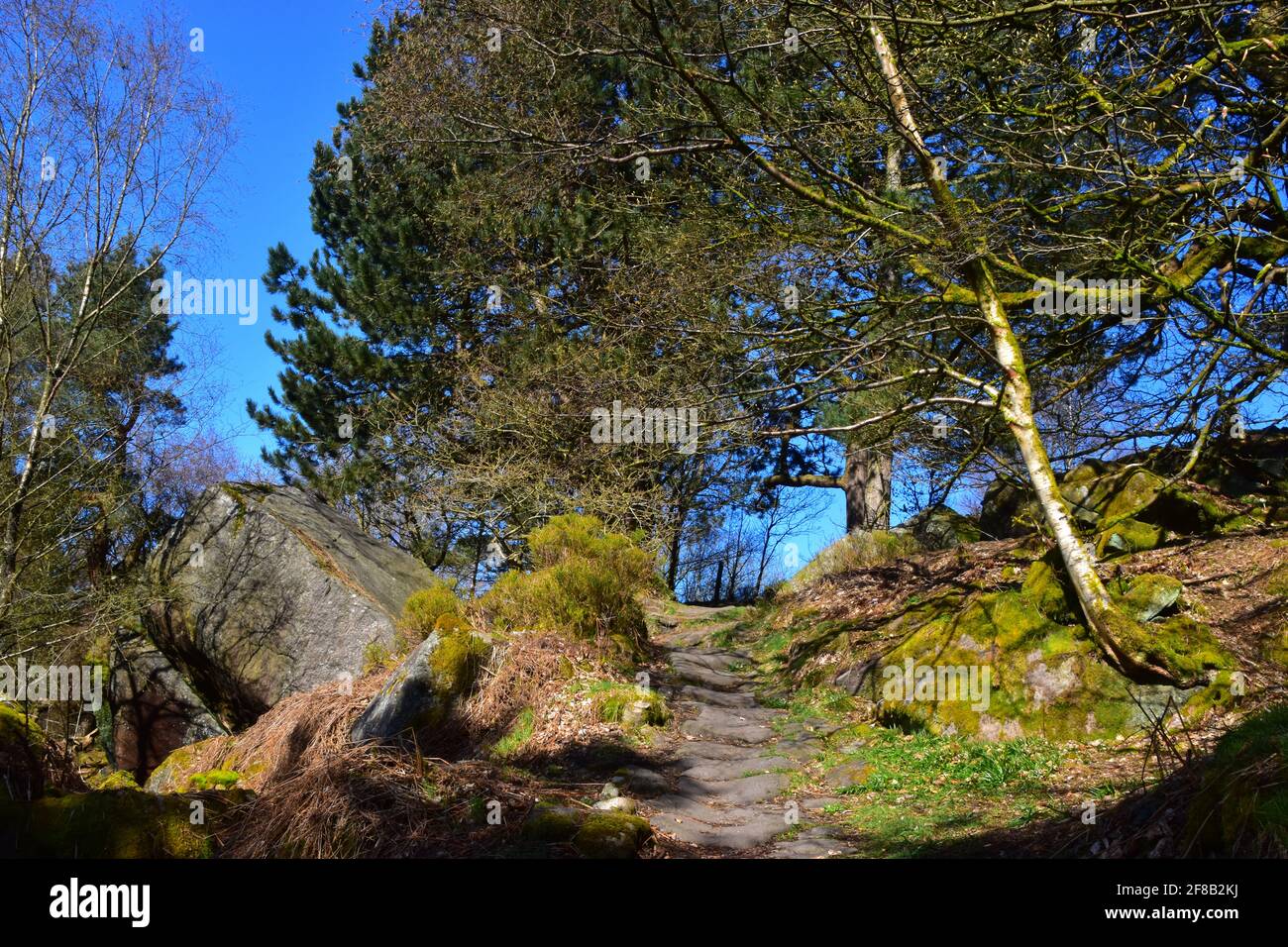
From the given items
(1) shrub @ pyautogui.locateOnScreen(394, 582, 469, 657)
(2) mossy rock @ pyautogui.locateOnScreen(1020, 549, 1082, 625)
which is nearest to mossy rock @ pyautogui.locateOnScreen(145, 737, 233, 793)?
(1) shrub @ pyautogui.locateOnScreen(394, 582, 469, 657)

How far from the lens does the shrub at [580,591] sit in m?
8.75

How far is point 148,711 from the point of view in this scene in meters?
14.7

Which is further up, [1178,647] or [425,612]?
[425,612]

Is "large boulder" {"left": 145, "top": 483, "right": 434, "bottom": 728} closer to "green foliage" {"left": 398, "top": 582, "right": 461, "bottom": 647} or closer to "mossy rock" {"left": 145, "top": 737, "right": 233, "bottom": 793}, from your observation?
"green foliage" {"left": 398, "top": 582, "right": 461, "bottom": 647}

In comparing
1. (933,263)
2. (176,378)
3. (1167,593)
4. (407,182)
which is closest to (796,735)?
(1167,593)

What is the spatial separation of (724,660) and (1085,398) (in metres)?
5.49

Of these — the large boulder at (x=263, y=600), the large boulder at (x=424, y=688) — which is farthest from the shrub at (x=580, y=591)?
the large boulder at (x=263, y=600)

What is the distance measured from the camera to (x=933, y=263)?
7.58 meters

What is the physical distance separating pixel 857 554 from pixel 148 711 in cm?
1236

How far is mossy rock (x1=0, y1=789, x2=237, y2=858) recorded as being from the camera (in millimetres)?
4027

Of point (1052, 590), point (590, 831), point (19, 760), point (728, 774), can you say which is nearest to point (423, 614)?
point (728, 774)

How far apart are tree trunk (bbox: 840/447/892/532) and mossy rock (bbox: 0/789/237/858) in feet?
40.9

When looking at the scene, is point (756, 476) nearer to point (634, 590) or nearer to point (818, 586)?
point (818, 586)

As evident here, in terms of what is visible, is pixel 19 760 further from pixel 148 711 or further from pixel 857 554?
pixel 148 711
